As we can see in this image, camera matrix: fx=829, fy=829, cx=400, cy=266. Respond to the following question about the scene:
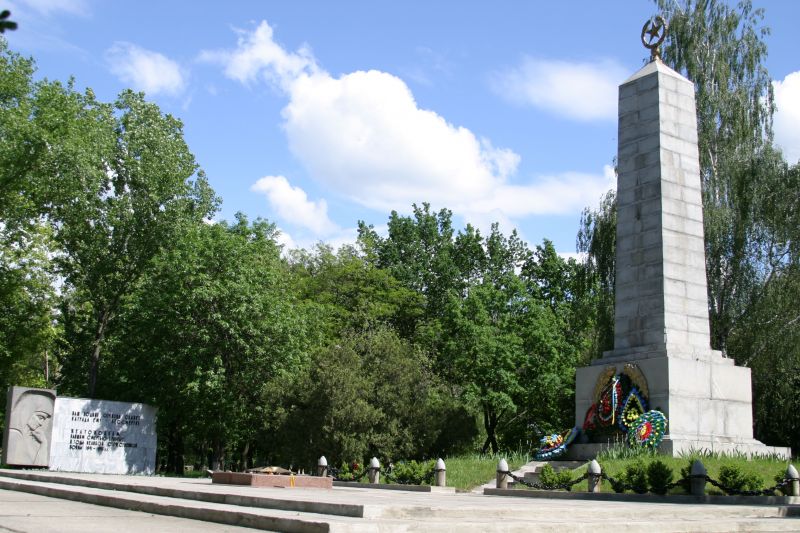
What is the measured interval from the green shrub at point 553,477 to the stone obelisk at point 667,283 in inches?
117

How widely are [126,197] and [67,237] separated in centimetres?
326

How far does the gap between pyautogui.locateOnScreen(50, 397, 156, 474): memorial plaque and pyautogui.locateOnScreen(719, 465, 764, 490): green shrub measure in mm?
23141

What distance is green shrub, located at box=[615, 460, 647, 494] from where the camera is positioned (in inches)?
680

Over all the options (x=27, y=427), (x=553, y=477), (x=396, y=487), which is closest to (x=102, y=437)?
(x=27, y=427)

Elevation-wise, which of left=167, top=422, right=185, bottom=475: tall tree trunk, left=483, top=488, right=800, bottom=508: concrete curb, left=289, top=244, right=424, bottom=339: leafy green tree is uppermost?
left=289, top=244, right=424, bottom=339: leafy green tree

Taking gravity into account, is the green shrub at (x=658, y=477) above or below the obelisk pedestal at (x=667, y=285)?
below

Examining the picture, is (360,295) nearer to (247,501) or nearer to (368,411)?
(368,411)

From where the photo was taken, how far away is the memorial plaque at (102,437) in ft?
100

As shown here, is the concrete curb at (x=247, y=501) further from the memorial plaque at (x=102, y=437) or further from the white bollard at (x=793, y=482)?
the memorial plaque at (x=102, y=437)

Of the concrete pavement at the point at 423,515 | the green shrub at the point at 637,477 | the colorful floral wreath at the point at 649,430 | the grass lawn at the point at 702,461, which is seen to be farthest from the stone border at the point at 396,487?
the concrete pavement at the point at 423,515

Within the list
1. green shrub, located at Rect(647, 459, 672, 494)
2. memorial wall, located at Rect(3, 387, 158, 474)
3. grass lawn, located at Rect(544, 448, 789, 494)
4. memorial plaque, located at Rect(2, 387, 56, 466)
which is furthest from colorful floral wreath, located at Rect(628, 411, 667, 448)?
memorial plaque, located at Rect(2, 387, 56, 466)

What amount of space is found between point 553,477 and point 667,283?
6.43m

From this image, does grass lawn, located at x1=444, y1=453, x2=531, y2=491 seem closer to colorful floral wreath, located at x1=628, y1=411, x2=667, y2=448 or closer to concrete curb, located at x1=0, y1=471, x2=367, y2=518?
colorful floral wreath, located at x1=628, y1=411, x2=667, y2=448

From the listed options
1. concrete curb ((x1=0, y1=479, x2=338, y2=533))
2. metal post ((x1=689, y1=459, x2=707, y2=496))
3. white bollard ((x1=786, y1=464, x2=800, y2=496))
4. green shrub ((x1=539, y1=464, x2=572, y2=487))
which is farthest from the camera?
green shrub ((x1=539, y1=464, x2=572, y2=487))
